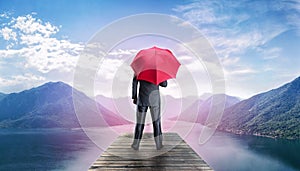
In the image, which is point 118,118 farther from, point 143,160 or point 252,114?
point 252,114

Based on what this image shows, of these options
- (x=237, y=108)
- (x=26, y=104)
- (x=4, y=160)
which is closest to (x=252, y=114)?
(x=237, y=108)

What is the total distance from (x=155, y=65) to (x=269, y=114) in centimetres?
11349

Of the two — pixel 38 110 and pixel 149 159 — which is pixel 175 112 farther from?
pixel 38 110

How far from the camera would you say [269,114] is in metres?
109

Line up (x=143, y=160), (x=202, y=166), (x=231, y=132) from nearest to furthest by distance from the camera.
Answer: (x=202, y=166)
(x=143, y=160)
(x=231, y=132)

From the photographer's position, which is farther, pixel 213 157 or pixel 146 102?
pixel 213 157

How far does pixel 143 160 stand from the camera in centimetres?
548

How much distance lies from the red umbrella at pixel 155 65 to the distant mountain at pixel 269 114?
304 feet

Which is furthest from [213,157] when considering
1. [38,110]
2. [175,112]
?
[38,110]

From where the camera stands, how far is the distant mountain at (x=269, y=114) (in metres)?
97.7

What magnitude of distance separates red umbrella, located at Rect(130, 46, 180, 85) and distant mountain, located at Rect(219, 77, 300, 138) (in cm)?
9253

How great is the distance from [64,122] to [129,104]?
15342 cm

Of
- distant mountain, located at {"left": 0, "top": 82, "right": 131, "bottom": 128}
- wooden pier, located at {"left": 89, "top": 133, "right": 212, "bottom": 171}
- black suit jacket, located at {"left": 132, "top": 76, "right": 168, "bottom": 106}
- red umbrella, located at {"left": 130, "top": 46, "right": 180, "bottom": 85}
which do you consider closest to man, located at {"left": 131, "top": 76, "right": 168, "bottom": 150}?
black suit jacket, located at {"left": 132, "top": 76, "right": 168, "bottom": 106}

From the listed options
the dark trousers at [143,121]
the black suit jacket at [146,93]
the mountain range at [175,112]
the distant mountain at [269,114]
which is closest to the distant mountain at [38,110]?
the mountain range at [175,112]
